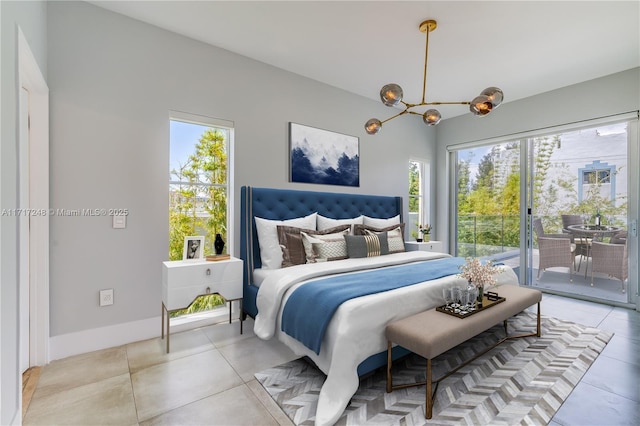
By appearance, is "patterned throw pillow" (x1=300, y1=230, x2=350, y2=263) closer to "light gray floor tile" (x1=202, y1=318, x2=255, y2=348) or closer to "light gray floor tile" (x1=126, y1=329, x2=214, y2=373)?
"light gray floor tile" (x1=202, y1=318, x2=255, y2=348)

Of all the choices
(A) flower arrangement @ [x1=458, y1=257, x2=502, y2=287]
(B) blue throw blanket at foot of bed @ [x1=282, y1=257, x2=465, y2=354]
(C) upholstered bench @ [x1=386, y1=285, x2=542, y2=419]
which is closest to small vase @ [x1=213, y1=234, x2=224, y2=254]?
(B) blue throw blanket at foot of bed @ [x1=282, y1=257, x2=465, y2=354]

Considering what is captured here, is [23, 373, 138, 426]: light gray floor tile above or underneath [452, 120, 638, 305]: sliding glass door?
underneath

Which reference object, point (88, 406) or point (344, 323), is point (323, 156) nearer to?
point (344, 323)

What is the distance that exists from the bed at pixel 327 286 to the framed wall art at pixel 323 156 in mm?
283

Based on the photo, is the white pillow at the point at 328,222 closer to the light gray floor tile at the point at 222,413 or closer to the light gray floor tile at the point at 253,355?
the light gray floor tile at the point at 253,355

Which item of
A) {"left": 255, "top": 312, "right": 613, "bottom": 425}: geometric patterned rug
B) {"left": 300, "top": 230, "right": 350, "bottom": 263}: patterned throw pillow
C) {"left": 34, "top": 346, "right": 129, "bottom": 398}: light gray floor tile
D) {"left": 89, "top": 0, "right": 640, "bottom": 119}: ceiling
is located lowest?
{"left": 34, "top": 346, "right": 129, "bottom": 398}: light gray floor tile

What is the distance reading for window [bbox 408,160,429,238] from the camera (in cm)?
533

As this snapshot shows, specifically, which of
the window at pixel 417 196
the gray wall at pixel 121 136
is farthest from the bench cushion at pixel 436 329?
the window at pixel 417 196

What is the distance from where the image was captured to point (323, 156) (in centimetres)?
396

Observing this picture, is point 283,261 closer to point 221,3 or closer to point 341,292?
point 341,292

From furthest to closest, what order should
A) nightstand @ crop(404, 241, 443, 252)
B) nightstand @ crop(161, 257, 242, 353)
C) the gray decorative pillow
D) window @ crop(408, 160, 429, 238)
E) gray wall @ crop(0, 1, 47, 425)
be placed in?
1. window @ crop(408, 160, 429, 238)
2. nightstand @ crop(404, 241, 443, 252)
3. the gray decorative pillow
4. nightstand @ crop(161, 257, 242, 353)
5. gray wall @ crop(0, 1, 47, 425)

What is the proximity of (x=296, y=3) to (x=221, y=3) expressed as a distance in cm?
63

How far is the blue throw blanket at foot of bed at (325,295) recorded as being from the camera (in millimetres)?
1867

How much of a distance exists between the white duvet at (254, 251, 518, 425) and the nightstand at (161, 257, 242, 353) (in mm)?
380
